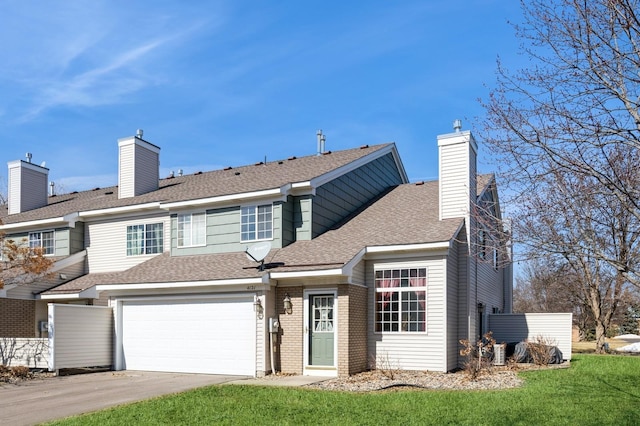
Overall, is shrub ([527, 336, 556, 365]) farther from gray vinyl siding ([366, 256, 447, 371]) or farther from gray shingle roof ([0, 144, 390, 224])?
gray shingle roof ([0, 144, 390, 224])

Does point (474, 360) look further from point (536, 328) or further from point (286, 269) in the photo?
point (536, 328)

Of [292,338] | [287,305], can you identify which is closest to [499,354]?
[292,338]

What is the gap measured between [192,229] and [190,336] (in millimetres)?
3803

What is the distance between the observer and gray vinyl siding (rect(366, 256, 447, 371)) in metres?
16.2

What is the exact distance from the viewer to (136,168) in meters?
23.5

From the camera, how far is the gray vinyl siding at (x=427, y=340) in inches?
637

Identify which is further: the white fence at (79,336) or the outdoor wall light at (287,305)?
the white fence at (79,336)

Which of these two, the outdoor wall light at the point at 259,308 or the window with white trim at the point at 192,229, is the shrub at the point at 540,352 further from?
the window with white trim at the point at 192,229

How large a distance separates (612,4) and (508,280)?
19686 millimetres

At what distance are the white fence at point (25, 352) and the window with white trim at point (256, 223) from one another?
6.50 m

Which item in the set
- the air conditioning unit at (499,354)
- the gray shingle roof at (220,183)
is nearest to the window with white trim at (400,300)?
the air conditioning unit at (499,354)

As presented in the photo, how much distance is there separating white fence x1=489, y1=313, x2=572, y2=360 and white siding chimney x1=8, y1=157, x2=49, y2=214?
19792 millimetres

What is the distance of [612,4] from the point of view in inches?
286

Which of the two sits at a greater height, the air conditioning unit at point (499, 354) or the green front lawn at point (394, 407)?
the green front lawn at point (394, 407)
